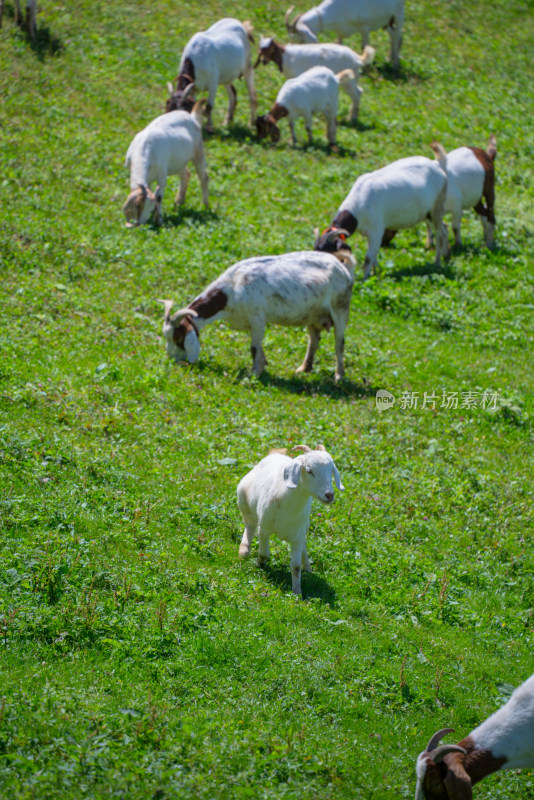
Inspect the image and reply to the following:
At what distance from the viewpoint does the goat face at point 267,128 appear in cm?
1992

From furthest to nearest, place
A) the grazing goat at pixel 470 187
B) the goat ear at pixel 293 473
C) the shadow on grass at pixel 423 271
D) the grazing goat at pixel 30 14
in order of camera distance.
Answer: the grazing goat at pixel 30 14, the grazing goat at pixel 470 187, the shadow on grass at pixel 423 271, the goat ear at pixel 293 473

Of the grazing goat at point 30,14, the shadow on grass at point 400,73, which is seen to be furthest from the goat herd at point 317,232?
the grazing goat at point 30,14

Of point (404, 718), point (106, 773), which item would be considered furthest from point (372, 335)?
point (106, 773)

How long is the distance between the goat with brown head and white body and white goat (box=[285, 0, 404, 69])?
65.0 inches

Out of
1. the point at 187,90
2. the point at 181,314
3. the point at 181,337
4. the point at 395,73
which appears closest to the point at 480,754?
the point at 181,337

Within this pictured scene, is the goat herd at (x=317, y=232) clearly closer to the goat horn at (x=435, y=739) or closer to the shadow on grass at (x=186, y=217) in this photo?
the goat horn at (x=435, y=739)

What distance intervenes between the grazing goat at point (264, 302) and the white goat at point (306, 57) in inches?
473

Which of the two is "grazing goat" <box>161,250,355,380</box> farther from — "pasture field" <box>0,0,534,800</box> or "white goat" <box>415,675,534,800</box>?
"white goat" <box>415,675,534,800</box>

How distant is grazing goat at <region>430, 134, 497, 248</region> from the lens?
16891 mm

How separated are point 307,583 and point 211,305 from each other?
5.25m

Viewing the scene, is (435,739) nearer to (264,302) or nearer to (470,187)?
(264,302)

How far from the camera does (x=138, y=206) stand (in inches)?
594

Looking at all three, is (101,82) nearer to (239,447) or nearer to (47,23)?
(47,23)

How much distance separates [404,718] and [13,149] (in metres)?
14.3
